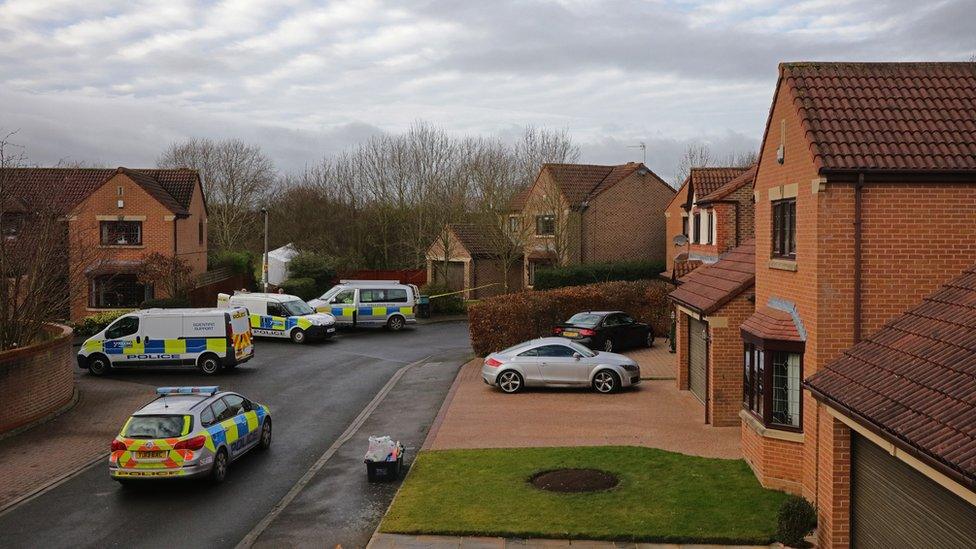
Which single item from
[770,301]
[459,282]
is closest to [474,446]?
[770,301]

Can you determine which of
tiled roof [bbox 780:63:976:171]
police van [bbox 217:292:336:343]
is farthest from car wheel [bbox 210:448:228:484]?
police van [bbox 217:292:336:343]

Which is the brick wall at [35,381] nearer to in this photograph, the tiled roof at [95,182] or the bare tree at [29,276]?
the bare tree at [29,276]

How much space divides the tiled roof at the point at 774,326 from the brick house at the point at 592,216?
99.8ft

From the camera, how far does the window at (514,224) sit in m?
45.4

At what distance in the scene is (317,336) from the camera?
107ft

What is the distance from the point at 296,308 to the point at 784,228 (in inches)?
896

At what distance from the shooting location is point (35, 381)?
19.5m

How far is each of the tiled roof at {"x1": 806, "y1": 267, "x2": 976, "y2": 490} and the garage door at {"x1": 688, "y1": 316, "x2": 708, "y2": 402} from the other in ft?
27.5

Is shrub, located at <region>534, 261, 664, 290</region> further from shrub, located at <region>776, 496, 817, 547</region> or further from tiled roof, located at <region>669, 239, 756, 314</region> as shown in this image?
shrub, located at <region>776, 496, 817, 547</region>

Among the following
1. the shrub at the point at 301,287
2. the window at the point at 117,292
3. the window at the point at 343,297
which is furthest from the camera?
the shrub at the point at 301,287

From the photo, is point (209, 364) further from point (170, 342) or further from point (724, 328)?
point (724, 328)

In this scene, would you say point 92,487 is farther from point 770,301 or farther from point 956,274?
point 956,274

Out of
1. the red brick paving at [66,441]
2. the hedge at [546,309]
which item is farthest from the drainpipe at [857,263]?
the hedge at [546,309]

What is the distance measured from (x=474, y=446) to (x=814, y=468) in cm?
673
